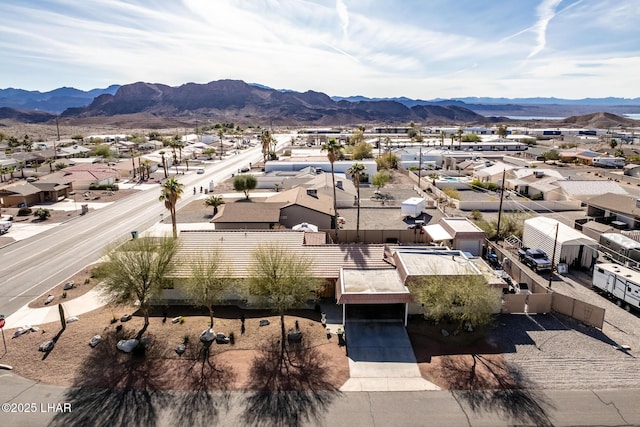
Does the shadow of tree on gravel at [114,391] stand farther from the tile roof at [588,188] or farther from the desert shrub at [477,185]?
the desert shrub at [477,185]

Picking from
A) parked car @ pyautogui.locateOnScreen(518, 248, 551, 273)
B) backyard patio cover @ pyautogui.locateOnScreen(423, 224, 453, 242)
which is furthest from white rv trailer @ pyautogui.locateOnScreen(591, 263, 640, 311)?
backyard patio cover @ pyautogui.locateOnScreen(423, 224, 453, 242)

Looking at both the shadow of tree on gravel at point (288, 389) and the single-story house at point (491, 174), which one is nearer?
the shadow of tree on gravel at point (288, 389)

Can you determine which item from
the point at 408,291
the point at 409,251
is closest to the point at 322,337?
the point at 408,291

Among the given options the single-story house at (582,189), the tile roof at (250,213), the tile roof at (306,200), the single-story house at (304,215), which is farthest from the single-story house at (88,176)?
the single-story house at (582,189)

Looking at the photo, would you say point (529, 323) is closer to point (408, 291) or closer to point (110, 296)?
point (408, 291)

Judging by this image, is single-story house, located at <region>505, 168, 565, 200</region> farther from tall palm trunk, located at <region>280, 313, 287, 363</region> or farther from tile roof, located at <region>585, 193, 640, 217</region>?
tall palm trunk, located at <region>280, 313, 287, 363</region>

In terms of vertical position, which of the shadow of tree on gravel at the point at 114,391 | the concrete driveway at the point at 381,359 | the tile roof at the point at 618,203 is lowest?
the shadow of tree on gravel at the point at 114,391
